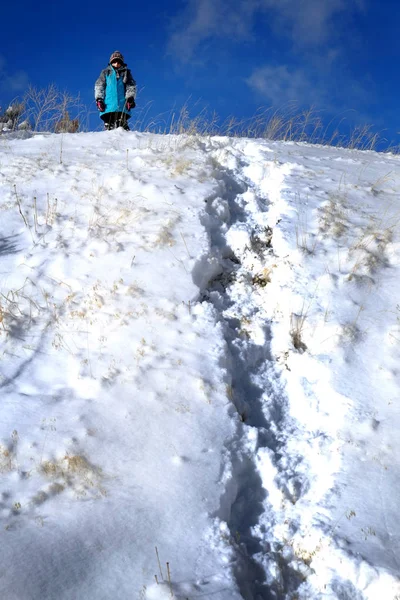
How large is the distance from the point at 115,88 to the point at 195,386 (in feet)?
23.1

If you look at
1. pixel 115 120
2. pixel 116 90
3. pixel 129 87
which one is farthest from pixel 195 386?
pixel 129 87

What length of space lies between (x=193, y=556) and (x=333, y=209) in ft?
13.5

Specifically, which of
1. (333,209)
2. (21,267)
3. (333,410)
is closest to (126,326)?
(21,267)

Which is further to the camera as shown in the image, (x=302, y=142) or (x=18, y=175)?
(x=302, y=142)

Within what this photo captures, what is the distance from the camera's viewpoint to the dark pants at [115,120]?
28.5ft

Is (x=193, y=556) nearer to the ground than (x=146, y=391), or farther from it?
nearer to the ground

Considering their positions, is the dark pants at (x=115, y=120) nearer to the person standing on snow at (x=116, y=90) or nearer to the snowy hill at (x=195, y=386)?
the person standing on snow at (x=116, y=90)

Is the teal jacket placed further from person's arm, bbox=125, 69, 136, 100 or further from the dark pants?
the dark pants

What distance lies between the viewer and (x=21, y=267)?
436 centimetres

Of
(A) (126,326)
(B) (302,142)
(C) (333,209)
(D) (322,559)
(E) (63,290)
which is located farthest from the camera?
(B) (302,142)

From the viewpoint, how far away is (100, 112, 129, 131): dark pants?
28.5ft

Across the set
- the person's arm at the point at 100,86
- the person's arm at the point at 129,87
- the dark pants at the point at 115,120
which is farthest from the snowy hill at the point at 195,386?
the person's arm at the point at 129,87

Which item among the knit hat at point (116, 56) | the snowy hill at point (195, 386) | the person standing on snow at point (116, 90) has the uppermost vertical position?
the knit hat at point (116, 56)

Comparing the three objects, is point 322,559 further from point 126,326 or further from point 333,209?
point 333,209
